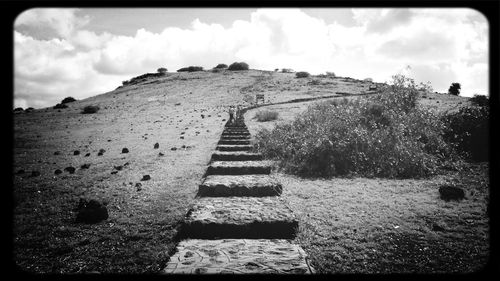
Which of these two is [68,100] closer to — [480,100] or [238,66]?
[238,66]

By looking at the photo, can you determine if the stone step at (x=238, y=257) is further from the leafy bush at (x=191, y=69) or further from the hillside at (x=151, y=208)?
the leafy bush at (x=191, y=69)

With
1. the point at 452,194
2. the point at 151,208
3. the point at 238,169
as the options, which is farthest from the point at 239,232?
the point at 452,194

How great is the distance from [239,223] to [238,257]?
817 millimetres

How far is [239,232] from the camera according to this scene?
4070mm

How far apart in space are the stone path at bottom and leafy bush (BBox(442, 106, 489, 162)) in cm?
715

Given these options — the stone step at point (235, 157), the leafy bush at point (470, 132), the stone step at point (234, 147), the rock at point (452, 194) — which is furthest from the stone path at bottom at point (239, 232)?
the leafy bush at point (470, 132)

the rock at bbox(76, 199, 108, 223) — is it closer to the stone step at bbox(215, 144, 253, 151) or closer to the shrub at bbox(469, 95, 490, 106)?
the stone step at bbox(215, 144, 253, 151)

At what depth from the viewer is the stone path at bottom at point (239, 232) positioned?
3.12 m

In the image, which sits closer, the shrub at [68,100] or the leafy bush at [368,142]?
the leafy bush at [368,142]

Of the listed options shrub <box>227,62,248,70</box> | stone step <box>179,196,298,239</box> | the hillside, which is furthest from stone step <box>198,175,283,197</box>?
shrub <box>227,62,248,70</box>

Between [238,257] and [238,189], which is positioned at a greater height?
[238,189]
